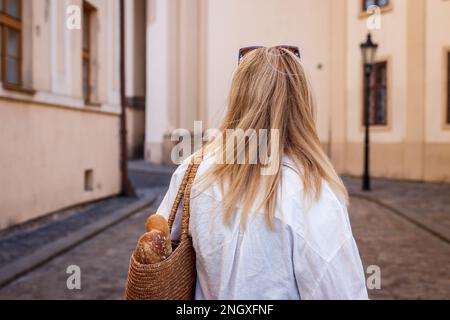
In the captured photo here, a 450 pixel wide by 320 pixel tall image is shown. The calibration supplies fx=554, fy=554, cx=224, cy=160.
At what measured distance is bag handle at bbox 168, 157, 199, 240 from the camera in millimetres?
1415

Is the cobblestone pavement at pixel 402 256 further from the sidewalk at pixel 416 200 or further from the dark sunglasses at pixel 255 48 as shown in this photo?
the dark sunglasses at pixel 255 48

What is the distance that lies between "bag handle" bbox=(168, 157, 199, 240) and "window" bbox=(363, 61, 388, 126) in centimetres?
1682

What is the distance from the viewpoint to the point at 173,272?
4.48 ft

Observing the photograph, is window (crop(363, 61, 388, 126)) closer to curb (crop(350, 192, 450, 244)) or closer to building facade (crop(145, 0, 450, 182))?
building facade (crop(145, 0, 450, 182))

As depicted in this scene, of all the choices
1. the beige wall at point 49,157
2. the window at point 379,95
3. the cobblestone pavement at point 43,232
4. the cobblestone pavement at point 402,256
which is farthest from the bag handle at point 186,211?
the window at point 379,95

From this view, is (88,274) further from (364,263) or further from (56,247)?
(364,263)

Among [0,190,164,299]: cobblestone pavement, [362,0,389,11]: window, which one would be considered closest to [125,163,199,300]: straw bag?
[0,190,164,299]: cobblestone pavement

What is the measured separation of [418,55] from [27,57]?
11681mm

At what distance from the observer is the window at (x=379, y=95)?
17484mm

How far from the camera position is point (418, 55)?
53.1 feet

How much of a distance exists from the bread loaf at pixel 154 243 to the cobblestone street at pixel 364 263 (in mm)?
3496

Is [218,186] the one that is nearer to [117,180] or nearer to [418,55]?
[117,180]
